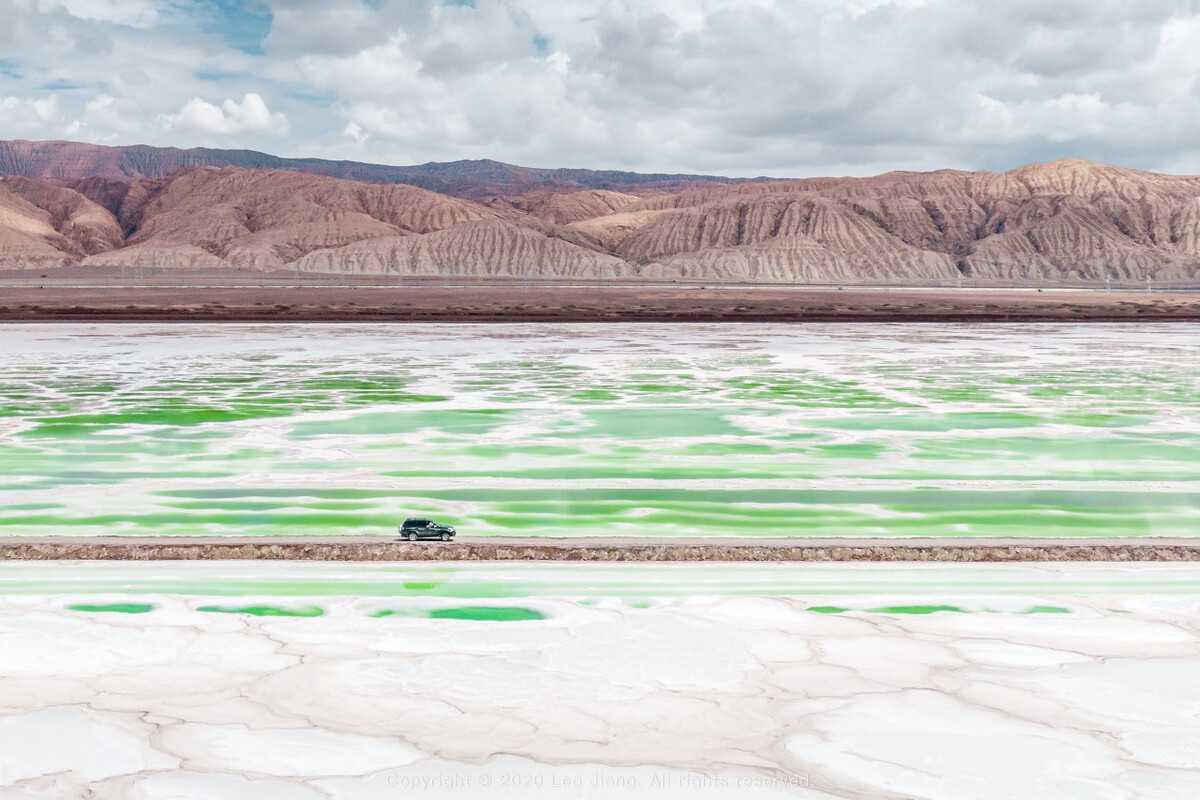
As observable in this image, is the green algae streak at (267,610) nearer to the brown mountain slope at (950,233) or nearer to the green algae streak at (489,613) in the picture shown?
the green algae streak at (489,613)

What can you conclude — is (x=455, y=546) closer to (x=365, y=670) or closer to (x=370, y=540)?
(x=370, y=540)

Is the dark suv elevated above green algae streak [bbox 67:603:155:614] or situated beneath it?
elevated above

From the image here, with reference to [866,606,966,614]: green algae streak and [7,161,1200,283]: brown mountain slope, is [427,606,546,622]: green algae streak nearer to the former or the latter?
[866,606,966,614]: green algae streak

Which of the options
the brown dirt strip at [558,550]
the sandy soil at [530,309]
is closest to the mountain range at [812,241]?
the sandy soil at [530,309]

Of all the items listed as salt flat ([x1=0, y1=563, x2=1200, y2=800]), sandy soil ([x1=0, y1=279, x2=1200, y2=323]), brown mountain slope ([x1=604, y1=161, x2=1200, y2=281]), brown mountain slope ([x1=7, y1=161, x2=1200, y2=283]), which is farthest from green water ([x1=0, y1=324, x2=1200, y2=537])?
brown mountain slope ([x1=604, y1=161, x2=1200, y2=281])

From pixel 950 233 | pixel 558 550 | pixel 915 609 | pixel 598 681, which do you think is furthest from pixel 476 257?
pixel 598 681
